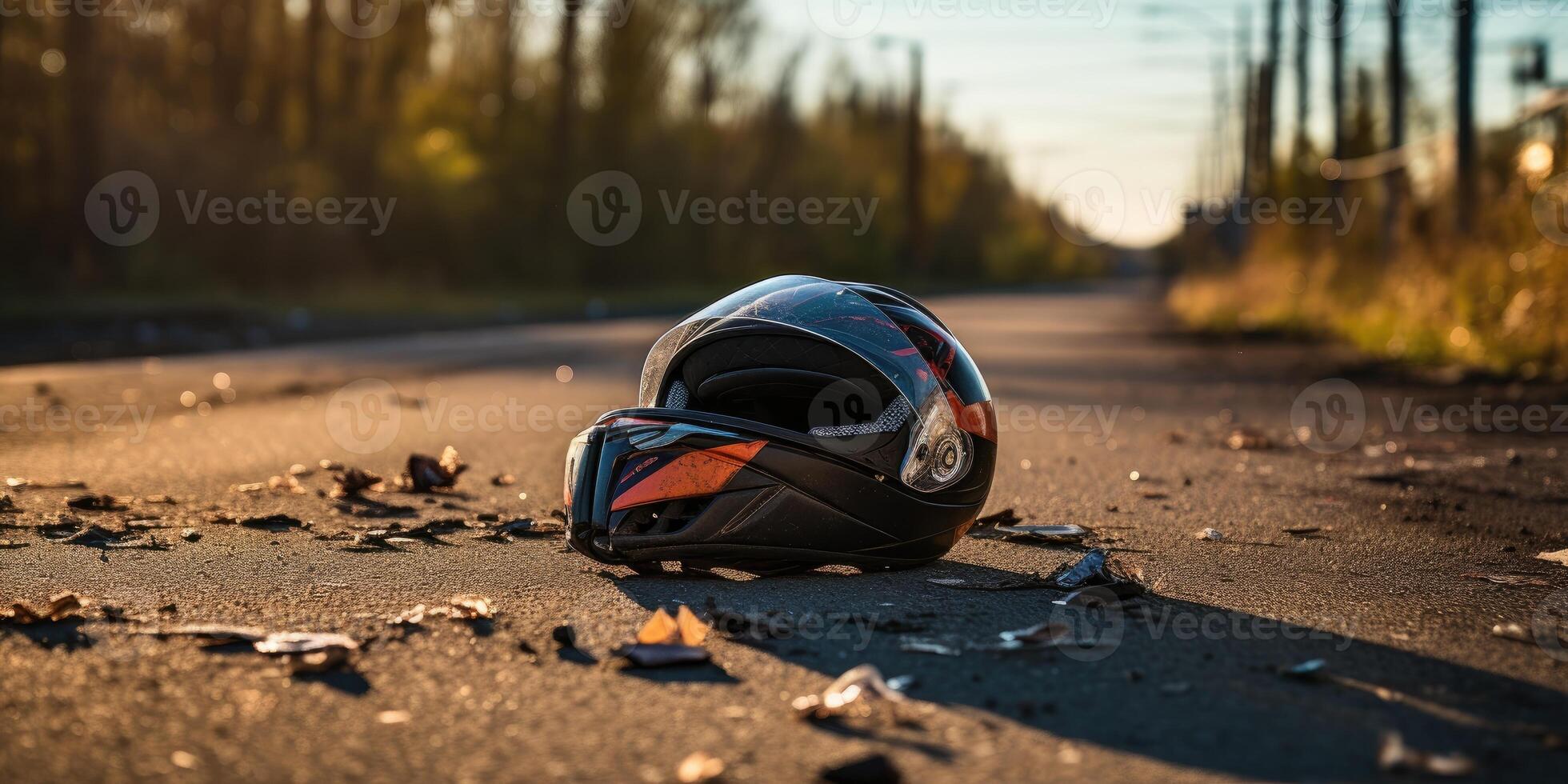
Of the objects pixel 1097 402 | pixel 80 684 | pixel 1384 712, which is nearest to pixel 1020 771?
pixel 1384 712

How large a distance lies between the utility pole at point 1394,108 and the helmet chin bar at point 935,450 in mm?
23359

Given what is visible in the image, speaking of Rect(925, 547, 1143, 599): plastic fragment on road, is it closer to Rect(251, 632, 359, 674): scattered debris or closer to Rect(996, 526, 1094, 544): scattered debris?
Rect(996, 526, 1094, 544): scattered debris

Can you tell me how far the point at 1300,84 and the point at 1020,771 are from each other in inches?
1653

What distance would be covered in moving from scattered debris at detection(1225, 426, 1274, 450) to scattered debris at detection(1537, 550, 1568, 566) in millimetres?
3926

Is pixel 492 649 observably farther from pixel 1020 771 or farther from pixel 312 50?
pixel 312 50

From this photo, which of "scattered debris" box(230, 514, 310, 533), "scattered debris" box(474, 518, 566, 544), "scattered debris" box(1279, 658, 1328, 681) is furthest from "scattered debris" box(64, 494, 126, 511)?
"scattered debris" box(1279, 658, 1328, 681)

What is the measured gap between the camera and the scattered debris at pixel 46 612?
439 centimetres

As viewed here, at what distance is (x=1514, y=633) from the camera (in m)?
4.41

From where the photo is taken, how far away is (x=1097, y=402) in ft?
44.0

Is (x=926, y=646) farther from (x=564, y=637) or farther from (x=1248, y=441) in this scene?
(x=1248, y=441)

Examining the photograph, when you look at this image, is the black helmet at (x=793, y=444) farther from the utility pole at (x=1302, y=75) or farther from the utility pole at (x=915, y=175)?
the utility pole at (x=915, y=175)

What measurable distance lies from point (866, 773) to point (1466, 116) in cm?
2148

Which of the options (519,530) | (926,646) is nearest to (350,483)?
(519,530)

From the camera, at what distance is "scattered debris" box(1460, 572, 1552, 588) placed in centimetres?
523
